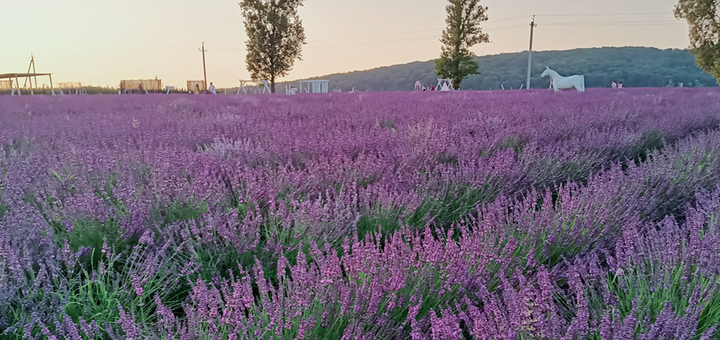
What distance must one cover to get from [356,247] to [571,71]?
9224cm

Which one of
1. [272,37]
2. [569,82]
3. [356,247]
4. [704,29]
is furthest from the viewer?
[272,37]

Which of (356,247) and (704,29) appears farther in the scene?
(704,29)

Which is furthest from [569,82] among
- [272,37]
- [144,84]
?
[144,84]

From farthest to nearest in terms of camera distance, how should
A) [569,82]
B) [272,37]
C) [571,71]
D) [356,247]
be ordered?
[571,71] < [272,37] < [569,82] < [356,247]

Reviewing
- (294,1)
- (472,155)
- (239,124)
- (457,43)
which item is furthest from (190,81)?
(472,155)

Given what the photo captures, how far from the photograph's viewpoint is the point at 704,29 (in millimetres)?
24641

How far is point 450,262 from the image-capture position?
1507 millimetres

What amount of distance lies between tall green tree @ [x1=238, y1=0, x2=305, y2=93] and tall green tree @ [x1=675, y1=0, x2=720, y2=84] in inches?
1004

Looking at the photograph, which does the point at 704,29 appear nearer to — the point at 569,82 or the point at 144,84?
the point at 569,82

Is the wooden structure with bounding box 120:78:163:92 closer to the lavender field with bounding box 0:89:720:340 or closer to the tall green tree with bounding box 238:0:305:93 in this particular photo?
the tall green tree with bounding box 238:0:305:93

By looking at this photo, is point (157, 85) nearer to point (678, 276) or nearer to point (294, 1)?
point (294, 1)

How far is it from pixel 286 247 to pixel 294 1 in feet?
111

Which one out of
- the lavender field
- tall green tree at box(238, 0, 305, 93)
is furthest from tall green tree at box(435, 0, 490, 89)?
the lavender field

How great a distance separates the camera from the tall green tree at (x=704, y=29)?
2409 centimetres
